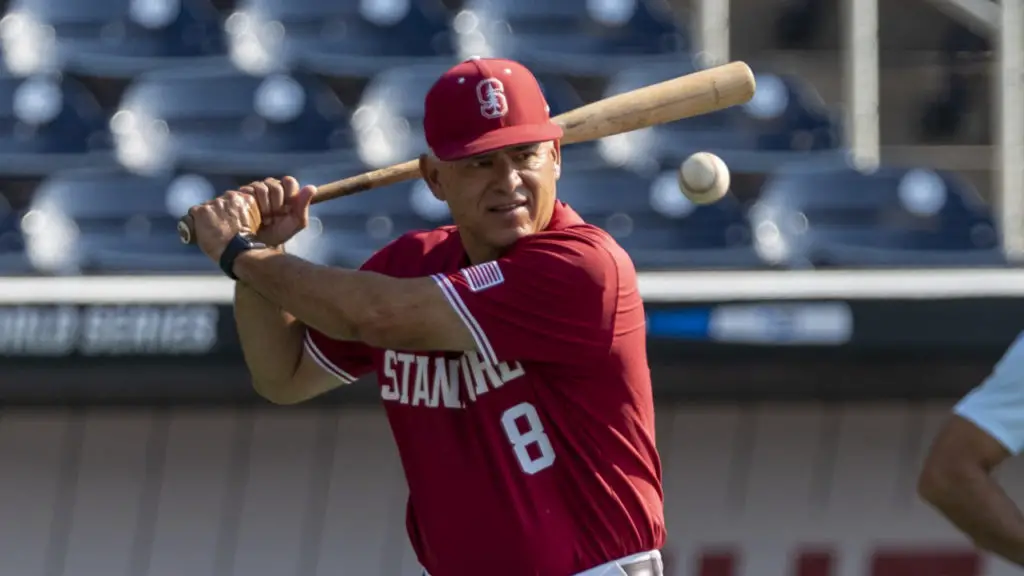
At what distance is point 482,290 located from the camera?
6.56 ft

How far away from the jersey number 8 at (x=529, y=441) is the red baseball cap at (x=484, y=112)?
35 cm

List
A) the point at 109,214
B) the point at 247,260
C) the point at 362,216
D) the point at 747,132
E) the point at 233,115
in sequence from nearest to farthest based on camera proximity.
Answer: the point at 247,260, the point at 109,214, the point at 362,216, the point at 233,115, the point at 747,132

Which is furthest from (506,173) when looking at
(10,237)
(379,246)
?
(10,237)

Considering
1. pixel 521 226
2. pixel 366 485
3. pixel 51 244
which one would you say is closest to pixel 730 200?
pixel 366 485

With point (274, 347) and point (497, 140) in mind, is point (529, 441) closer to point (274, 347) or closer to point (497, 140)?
point (497, 140)

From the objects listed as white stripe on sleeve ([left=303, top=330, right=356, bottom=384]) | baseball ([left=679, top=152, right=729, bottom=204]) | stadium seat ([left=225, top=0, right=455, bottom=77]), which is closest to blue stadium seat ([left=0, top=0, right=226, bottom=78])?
stadium seat ([left=225, top=0, right=455, bottom=77])

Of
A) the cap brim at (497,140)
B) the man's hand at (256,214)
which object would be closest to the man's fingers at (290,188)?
the man's hand at (256,214)

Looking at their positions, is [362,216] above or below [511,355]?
above

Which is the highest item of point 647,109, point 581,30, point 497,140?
point 581,30

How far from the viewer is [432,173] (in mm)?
2133

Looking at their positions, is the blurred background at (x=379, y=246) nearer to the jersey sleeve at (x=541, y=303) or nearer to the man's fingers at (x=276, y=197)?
the man's fingers at (x=276, y=197)

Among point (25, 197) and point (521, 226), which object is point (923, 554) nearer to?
point (521, 226)

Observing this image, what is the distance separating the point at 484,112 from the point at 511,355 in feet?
1.03

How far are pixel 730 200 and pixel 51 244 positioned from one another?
1.90m
